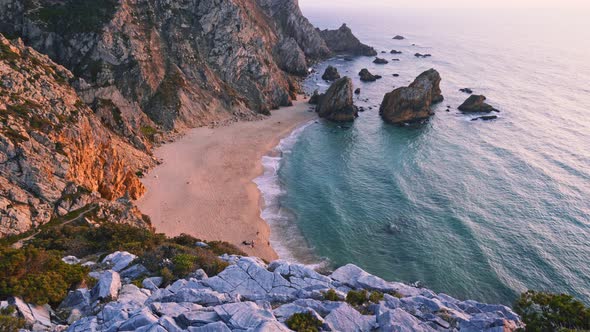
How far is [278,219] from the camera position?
5128cm

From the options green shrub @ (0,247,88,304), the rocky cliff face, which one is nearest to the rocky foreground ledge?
green shrub @ (0,247,88,304)

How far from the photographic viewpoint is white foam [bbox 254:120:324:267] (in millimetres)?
44500

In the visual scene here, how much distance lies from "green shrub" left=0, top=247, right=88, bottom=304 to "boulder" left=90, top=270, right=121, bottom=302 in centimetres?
131

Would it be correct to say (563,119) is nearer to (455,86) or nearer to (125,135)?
(455,86)

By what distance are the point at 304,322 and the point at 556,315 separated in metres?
13.1

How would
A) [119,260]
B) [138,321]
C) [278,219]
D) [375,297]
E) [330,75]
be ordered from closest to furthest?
[138,321] → [375,297] → [119,260] → [278,219] → [330,75]

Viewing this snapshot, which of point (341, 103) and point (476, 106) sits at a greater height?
point (341, 103)

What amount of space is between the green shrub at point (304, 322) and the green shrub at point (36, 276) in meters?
12.3

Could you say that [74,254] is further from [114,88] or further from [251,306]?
[114,88]

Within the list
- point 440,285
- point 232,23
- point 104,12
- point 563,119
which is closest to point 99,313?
point 440,285

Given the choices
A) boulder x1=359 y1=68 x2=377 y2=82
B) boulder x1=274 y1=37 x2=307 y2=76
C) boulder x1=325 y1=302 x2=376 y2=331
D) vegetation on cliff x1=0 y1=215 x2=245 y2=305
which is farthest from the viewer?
boulder x1=359 y1=68 x2=377 y2=82

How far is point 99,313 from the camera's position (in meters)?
18.8

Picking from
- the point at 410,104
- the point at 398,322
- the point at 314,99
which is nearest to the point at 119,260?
the point at 398,322

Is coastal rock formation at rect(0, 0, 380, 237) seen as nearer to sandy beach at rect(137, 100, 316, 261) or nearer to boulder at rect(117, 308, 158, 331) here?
sandy beach at rect(137, 100, 316, 261)
